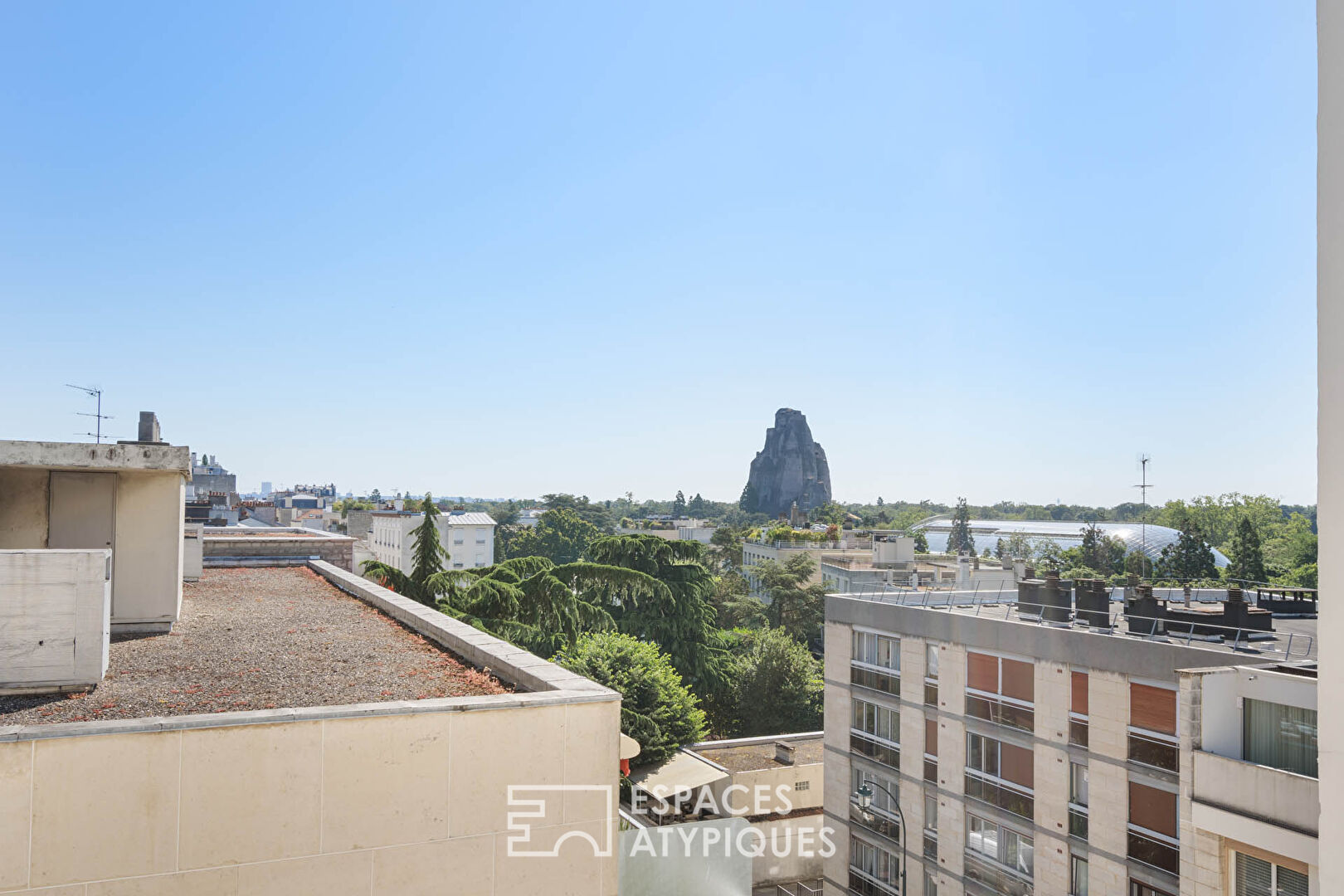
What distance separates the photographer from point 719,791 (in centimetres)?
2344

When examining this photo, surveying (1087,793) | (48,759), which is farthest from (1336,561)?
(1087,793)

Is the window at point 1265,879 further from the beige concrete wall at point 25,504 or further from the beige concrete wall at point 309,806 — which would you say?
the beige concrete wall at point 25,504

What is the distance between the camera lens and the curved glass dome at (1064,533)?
8012cm

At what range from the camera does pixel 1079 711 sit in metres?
16.0

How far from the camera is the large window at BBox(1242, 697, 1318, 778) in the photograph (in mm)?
12289

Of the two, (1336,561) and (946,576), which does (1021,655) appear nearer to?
(1336,561)

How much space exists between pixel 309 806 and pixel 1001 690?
1606 cm

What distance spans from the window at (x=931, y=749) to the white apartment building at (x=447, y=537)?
154 ft

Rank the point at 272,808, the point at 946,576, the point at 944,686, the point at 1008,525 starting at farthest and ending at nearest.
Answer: the point at 1008,525
the point at 946,576
the point at 944,686
the point at 272,808

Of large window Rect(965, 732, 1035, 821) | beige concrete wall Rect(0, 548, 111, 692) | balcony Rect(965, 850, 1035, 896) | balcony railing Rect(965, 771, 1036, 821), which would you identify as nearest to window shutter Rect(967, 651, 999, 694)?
large window Rect(965, 732, 1035, 821)

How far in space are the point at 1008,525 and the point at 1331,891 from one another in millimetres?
147624

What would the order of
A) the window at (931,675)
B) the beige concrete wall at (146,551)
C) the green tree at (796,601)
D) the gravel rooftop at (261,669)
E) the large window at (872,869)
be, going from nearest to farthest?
the gravel rooftop at (261,669)
the beige concrete wall at (146,551)
the window at (931,675)
the large window at (872,869)
the green tree at (796,601)

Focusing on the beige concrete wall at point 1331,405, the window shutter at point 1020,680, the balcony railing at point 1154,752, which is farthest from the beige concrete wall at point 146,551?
the window shutter at point 1020,680

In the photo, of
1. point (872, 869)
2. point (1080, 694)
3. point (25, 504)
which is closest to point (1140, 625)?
point (1080, 694)
